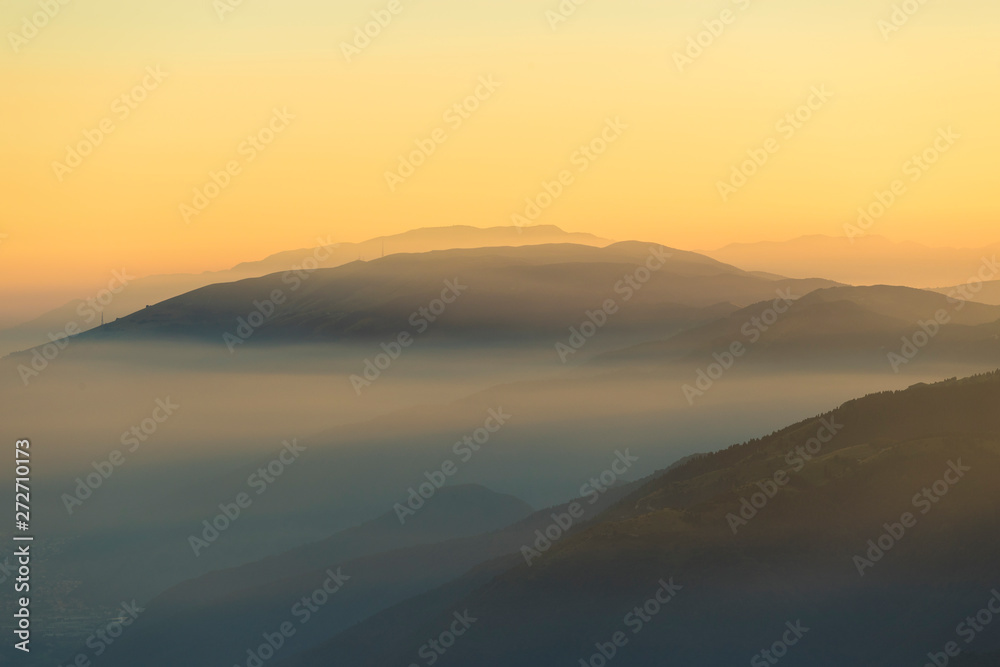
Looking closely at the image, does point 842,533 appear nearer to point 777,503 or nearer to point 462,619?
point 777,503

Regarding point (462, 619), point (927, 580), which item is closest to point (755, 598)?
point (927, 580)

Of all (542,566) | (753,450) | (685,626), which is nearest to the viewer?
(685,626)

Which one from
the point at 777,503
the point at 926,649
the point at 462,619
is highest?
the point at 777,503

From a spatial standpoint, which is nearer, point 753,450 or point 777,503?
point 777,503

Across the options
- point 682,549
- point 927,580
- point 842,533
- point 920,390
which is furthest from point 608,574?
point 920,390

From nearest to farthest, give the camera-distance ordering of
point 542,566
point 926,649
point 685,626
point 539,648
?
point 926,649 < point 685,626 < point 539,648 < point 542,566

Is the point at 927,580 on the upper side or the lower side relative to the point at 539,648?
upper
